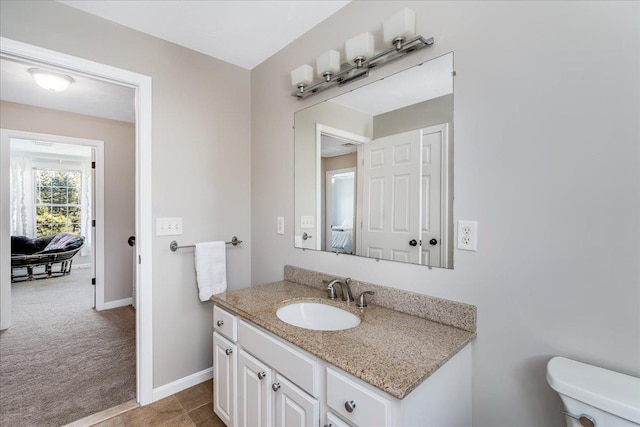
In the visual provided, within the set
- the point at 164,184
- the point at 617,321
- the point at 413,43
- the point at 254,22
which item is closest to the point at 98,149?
the point at 164,184

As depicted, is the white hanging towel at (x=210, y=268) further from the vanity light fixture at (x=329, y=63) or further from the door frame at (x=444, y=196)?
the door frame at (x=444, y=196)

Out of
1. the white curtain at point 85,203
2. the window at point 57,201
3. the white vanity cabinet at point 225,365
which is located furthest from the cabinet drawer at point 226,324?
the window at point 57,201

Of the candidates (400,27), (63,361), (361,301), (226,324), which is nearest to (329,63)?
(400,27)

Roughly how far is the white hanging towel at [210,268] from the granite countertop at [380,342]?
597 millimetres

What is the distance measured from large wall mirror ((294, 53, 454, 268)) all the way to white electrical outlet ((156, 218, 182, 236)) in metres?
0.82

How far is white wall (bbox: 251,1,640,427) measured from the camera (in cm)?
91

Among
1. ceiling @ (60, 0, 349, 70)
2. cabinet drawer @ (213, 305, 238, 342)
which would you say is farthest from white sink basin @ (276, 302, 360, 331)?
ceiling @ (60, 0, 349, 70)

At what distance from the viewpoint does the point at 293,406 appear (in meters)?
1.16

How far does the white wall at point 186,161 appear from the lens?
1.86 metres

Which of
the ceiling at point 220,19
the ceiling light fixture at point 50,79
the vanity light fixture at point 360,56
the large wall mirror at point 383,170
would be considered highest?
the ceiling at point 220,19

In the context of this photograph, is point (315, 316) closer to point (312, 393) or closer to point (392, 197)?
point (312, 393)

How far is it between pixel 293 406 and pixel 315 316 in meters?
0.49

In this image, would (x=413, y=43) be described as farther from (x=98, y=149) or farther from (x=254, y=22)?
(x=98, y=149)

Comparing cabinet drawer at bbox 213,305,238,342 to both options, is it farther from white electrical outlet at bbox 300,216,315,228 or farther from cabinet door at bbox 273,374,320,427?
white electrical outlet at bbox 300,216,315,228
